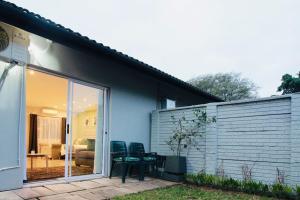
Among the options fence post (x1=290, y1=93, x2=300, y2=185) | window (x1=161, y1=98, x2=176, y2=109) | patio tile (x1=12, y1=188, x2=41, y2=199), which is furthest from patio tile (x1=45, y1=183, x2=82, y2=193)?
window (x1=161, y1=98, x2=176, y2=109)

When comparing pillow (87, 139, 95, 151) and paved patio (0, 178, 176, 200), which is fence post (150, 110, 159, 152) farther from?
pillow (87, 139, 95, 151)

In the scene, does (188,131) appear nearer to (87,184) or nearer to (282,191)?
(282,191)

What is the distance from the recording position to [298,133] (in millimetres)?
4883

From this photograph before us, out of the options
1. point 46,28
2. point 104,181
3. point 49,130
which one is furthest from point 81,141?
point 49,130

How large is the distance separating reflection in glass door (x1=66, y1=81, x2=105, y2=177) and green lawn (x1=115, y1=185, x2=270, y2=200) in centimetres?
186

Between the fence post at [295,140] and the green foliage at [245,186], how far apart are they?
22 cm

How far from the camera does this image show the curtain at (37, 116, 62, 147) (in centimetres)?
1178

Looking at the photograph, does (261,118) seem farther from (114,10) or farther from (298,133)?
(114,10)

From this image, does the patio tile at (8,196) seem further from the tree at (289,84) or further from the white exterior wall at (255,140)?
the tree at (289,84)

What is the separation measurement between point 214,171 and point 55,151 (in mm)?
6506

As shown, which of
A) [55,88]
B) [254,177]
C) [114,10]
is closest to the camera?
[254,177]

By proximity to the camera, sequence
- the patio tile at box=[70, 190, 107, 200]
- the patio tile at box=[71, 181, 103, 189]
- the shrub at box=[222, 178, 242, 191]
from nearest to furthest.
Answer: the patio tile at box=[70, 190, 107, 200] < the patio tile at box=[71, 181, 103, 189] < the shrub at box=[222, 178, 242, 191]

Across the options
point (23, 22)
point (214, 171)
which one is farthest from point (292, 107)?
point (23, 22)

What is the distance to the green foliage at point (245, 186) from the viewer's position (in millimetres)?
4832
